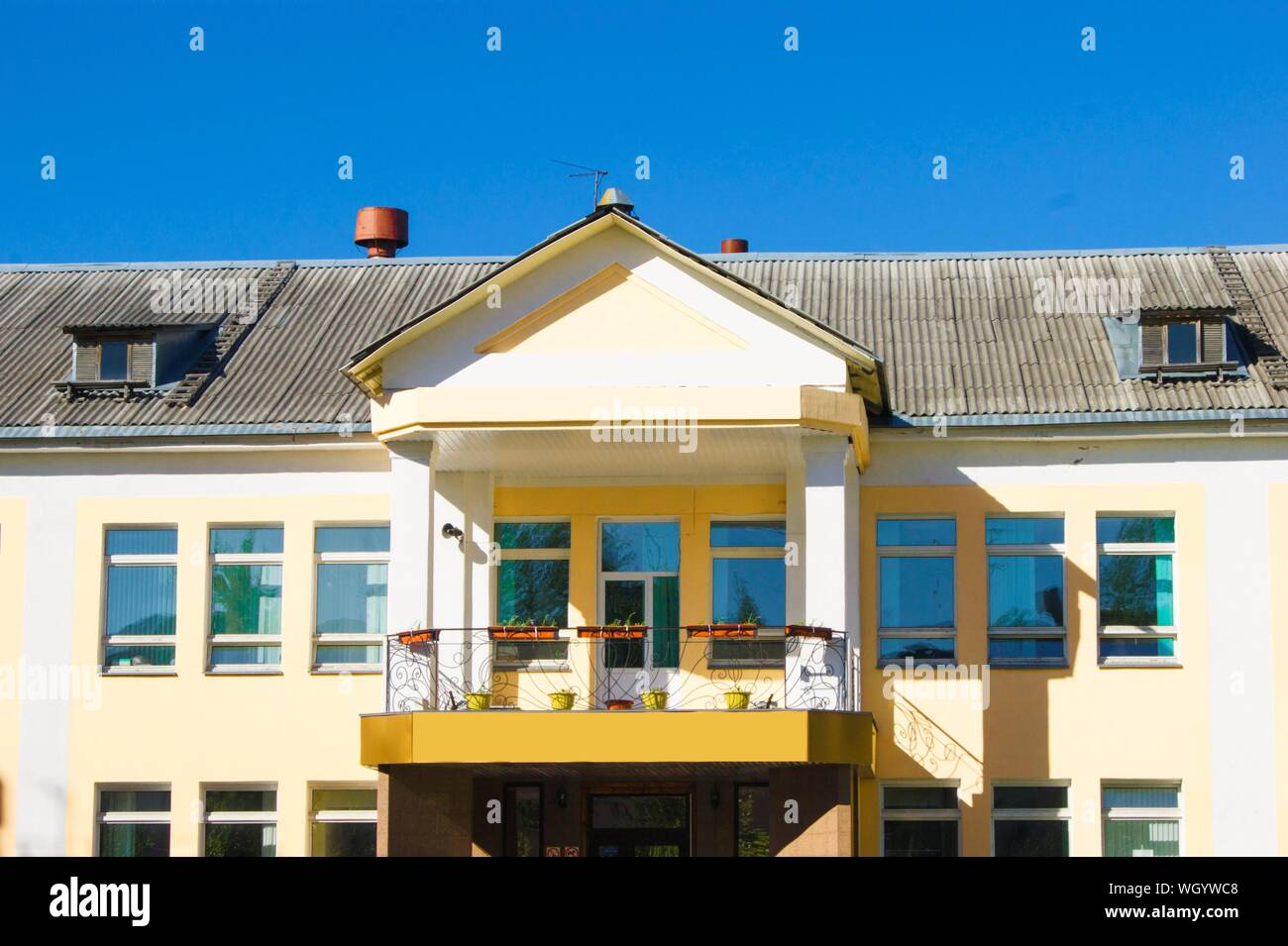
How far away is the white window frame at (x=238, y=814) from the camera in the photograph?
77.0 ft

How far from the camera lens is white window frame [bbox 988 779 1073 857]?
74.6 ft

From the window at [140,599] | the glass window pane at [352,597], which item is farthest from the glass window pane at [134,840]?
the glass window pane at [352,597]

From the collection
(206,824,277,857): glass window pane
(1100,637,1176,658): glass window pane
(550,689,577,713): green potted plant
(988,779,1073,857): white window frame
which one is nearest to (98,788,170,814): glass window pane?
(206,824,277,857): glass window pane

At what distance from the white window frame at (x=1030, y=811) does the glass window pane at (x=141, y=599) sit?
29.8 ft

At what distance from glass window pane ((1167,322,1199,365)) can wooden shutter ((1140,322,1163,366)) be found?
0.31ft

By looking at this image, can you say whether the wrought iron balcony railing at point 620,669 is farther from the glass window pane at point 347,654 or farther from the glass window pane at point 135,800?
the glass window pane at point 135,800

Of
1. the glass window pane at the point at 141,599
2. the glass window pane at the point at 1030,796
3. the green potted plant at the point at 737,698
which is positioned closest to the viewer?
the green potted plant at the point at 737,698

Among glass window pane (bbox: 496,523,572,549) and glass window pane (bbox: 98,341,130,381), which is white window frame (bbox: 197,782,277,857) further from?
glass window pane (bbox: 98,341,130,381)

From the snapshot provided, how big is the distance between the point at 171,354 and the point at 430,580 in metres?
5.61

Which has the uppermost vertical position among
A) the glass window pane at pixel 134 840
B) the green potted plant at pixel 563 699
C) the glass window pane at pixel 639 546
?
the glass window pane at pixel 639 546

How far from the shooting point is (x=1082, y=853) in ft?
74.1

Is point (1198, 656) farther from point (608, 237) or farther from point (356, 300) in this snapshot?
point (356, 300)
